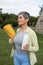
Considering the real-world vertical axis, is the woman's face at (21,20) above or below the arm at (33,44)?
above

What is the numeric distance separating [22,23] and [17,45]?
39 cm

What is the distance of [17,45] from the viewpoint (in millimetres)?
4590

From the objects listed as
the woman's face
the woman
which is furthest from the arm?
the woman's face

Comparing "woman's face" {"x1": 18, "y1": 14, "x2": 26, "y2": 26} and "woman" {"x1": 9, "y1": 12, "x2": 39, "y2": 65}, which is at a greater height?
"woman's face" {"x1": 18, "y1": 14, "x2": 26, "y2": 26}

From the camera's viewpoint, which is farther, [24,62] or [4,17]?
[4,17]

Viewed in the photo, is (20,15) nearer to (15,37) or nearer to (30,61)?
(15,37)

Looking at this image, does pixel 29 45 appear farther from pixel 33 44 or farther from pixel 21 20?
pixel 21 20

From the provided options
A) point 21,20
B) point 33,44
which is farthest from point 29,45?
point 21,20

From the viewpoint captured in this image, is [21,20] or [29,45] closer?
[29,45]

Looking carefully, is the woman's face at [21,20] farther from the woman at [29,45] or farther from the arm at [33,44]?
the arm at [33,44]

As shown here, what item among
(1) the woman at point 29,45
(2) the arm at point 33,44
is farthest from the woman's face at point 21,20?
(2) the arm at point 33,44

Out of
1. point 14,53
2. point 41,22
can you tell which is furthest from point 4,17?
point 14,53

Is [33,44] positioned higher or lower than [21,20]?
lower

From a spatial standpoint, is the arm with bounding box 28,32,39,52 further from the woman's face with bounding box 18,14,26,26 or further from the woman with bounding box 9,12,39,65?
the woman's face with bounding box 18,14,26,26
